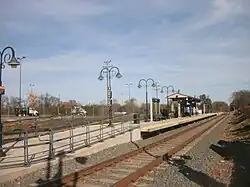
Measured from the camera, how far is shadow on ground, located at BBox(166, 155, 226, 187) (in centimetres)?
954

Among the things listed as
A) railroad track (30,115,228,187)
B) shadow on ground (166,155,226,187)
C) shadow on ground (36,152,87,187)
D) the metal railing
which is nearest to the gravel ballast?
shadow on ground (36,152,87,187)

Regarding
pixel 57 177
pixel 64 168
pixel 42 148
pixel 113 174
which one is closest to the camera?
pixel 57 177

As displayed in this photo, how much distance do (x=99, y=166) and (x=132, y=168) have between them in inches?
48.4

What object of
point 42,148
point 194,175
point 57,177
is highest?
point 42,148

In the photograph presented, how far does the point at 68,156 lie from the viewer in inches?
540

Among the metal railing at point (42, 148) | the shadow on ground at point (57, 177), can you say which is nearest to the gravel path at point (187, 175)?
the shadow on ground at point (57, 177)

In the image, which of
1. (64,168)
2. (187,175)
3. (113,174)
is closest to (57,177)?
(64,168)

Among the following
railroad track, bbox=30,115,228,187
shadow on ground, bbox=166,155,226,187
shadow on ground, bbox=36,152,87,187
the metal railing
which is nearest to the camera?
shadow on ground, bbox=36,152,87,187

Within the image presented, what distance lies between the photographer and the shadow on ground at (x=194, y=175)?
954 centimetres

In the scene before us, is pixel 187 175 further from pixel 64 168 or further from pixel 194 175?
pixel 64 168

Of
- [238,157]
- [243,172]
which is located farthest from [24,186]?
[238,157]

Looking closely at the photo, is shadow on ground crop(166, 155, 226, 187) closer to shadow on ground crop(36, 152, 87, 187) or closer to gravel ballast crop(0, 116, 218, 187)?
gravel ballast crop(0, 116, 218, 187)

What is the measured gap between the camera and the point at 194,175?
35.4ft

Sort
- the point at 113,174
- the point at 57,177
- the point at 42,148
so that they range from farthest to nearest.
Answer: the point at 42,148, the point at 113,174, the point at 57,177
